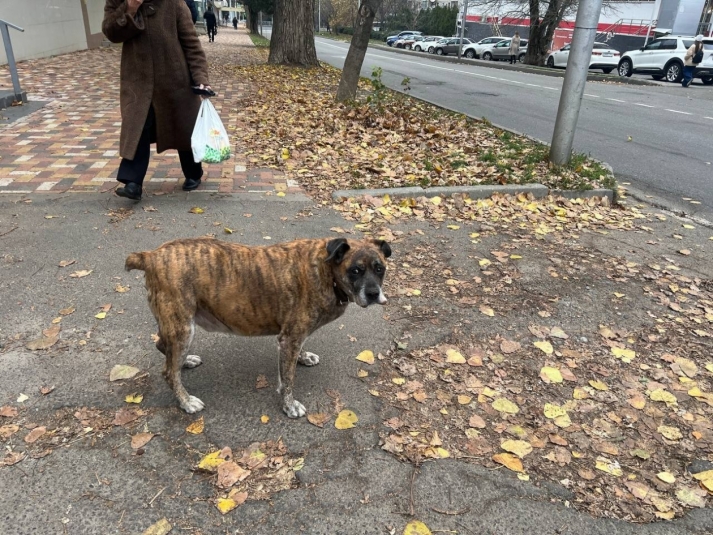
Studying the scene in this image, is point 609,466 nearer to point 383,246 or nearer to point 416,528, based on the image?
point 416,528

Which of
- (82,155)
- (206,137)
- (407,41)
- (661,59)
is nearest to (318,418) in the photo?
(206,137)

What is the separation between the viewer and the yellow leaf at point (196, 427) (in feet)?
8.49

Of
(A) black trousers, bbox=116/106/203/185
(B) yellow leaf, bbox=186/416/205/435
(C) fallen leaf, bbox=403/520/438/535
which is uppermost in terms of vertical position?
(A) black trousers, bbox=116/106/203/185

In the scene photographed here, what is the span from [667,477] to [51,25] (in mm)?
20433

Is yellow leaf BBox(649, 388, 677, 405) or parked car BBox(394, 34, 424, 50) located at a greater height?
parked car BBox(394, 34, 424, 50)

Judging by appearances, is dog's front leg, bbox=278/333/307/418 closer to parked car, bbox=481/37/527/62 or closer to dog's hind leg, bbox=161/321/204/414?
dog's hind leg, bbox=161/321/204/414

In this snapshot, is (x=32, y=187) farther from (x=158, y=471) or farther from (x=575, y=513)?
(x=575, y=513)

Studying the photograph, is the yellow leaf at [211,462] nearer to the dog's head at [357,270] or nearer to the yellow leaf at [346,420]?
the yellow leaf at [346,420]

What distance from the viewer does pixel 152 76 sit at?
476 centimetres

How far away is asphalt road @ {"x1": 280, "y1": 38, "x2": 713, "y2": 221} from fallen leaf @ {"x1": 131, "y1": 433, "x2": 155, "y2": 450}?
21.2 feet

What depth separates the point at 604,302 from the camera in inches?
158

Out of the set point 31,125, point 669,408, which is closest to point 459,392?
point 669,408

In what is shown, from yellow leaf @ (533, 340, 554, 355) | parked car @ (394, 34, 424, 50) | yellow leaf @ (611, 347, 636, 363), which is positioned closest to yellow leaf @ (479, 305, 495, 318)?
yellow leaf @ (533, 340, 554, 355)

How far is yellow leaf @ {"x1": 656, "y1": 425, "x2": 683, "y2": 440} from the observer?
8.89 feet
